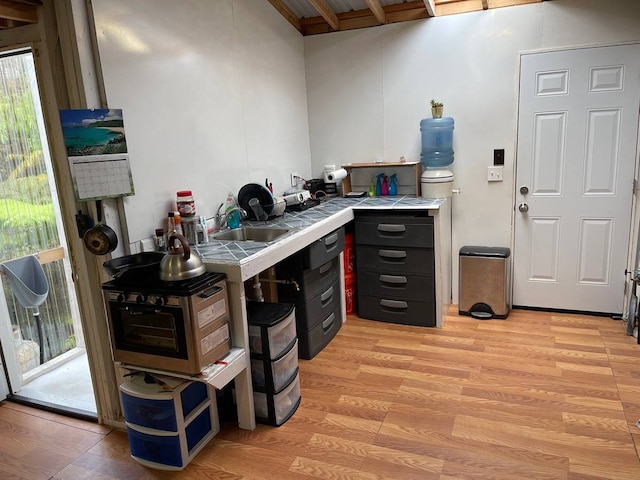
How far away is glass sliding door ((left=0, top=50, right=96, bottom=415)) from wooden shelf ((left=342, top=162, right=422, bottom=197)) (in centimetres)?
234

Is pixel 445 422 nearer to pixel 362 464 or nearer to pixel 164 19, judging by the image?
pixel 362 464

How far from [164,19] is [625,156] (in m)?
3.24

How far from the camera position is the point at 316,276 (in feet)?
10.3

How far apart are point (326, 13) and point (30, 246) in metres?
2.81

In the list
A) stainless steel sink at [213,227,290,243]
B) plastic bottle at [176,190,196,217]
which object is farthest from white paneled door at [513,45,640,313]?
plastic bottle at [176,190,196,217]

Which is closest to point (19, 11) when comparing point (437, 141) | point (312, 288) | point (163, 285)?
point (163, 285)

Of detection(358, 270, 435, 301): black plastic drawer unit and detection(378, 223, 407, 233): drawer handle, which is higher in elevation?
detection(378, 223, 407, 233): drawer handle

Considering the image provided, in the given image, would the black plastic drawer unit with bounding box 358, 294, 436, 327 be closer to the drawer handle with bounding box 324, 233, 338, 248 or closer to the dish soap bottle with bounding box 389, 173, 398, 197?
the drawer handle with bounding box 324, 233, 338, 248

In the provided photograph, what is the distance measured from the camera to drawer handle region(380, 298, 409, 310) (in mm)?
3553

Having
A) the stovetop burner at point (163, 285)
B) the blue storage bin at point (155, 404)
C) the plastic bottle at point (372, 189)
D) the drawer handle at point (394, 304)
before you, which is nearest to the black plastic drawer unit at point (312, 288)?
the drawer handle at point (394, 304)

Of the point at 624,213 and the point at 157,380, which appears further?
the point at 624,213

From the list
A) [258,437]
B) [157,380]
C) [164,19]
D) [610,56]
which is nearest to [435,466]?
[258,437]

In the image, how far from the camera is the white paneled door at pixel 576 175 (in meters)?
3.27

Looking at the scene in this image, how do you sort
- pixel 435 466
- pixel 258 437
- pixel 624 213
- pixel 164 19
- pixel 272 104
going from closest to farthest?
pixel 435 466, pixel 258 437, pixel 164 19, pixel 624 213, pixel 272 104
